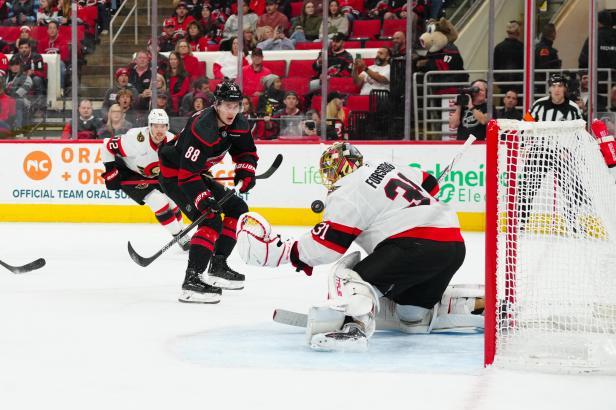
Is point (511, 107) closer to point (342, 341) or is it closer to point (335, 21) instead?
point (335, 21)

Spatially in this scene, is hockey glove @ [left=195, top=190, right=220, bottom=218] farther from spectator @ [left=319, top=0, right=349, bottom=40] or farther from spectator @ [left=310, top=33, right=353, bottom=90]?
spectator @ [left=319, top=0, right=349, bottom=40]

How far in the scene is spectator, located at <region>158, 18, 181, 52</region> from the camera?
8.73 meters

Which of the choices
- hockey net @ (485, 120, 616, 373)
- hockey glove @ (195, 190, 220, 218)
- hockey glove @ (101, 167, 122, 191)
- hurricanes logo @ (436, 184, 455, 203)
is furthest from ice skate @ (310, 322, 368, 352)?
hurricanes logo @ (436, 184, 455, 203)

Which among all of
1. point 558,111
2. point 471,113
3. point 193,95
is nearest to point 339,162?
point 558,111

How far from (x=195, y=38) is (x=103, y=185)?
1542 mm

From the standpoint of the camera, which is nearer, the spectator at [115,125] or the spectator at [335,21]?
the spectator at [335,21]

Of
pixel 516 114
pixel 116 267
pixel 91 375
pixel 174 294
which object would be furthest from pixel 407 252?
pixel 516 114

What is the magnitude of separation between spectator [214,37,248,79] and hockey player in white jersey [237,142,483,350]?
5.39 meters

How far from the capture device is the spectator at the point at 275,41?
884 cm

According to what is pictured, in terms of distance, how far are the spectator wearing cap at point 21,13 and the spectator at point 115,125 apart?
1280 mm

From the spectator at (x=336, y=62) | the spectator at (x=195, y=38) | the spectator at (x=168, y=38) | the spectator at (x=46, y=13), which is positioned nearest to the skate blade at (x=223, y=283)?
the spectator at (x=336, y=62)

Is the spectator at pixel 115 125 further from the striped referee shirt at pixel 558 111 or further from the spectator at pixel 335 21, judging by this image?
the striped referee shirt at pixel 558 111

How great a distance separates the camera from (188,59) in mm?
8867

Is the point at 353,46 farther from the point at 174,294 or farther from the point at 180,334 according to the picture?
the point at 180,334
